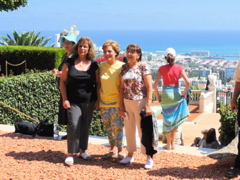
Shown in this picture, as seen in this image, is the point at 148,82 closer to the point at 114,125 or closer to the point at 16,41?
the point at 114,125

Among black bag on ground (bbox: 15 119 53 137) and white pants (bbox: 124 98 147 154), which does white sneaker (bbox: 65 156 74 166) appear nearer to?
white pants (bbox: 124 98 147 154)

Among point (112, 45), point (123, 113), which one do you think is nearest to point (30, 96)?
point (112, 45)

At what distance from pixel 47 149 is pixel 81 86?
156 cm

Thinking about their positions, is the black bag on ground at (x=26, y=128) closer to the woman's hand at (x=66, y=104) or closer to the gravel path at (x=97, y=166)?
the gravel path at (x=97, y=166)

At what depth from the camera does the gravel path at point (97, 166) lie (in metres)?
5.00

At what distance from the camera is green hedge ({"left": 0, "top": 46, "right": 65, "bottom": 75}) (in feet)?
48.3

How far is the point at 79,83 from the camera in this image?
212 inches

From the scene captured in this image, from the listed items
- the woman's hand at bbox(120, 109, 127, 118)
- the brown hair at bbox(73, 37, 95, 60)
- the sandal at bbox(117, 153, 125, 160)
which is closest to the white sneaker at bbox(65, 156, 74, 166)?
the sandal at bbox(117, 153, 125, 160)

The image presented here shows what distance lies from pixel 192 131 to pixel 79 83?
9.73m

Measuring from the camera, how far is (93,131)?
1076cm

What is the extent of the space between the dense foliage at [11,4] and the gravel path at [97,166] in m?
15.1

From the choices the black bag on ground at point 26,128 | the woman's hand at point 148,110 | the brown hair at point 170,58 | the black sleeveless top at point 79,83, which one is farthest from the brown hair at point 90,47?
the black bag on ground at point 26,128

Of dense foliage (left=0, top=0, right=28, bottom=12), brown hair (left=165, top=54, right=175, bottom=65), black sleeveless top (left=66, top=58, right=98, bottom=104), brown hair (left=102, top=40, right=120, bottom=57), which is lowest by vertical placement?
black sleeveless top (left=66, top=58, right=98, bottom=104)

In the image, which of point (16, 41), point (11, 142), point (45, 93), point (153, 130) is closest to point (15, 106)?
point (45, 93)
